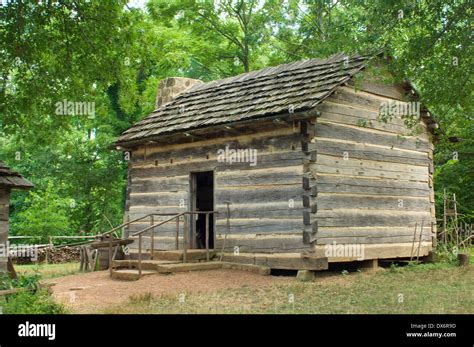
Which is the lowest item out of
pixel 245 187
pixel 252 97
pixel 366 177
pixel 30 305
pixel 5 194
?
pixel 30 305

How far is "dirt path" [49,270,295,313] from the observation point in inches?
454

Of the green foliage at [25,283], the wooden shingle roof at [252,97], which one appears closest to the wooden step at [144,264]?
the wooden shingle roof at [252,97]

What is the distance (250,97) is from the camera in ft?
54.0

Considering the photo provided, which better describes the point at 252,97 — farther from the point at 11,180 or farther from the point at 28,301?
the point at 28,301

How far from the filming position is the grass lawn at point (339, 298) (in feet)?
32.9

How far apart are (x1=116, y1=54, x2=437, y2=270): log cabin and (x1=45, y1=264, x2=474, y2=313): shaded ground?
1.09 m

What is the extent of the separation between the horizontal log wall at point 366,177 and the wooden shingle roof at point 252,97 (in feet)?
1.90

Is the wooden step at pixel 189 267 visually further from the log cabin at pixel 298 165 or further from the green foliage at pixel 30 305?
the green foliage at pixel 30 305

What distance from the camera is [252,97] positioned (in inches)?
644

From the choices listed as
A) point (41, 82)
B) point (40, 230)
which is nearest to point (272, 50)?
point (40, 230)

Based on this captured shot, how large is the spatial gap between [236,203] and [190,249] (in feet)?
6.39

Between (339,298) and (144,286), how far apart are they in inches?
169

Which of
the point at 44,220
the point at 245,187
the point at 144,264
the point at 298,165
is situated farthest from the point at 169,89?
the point at 44,220
